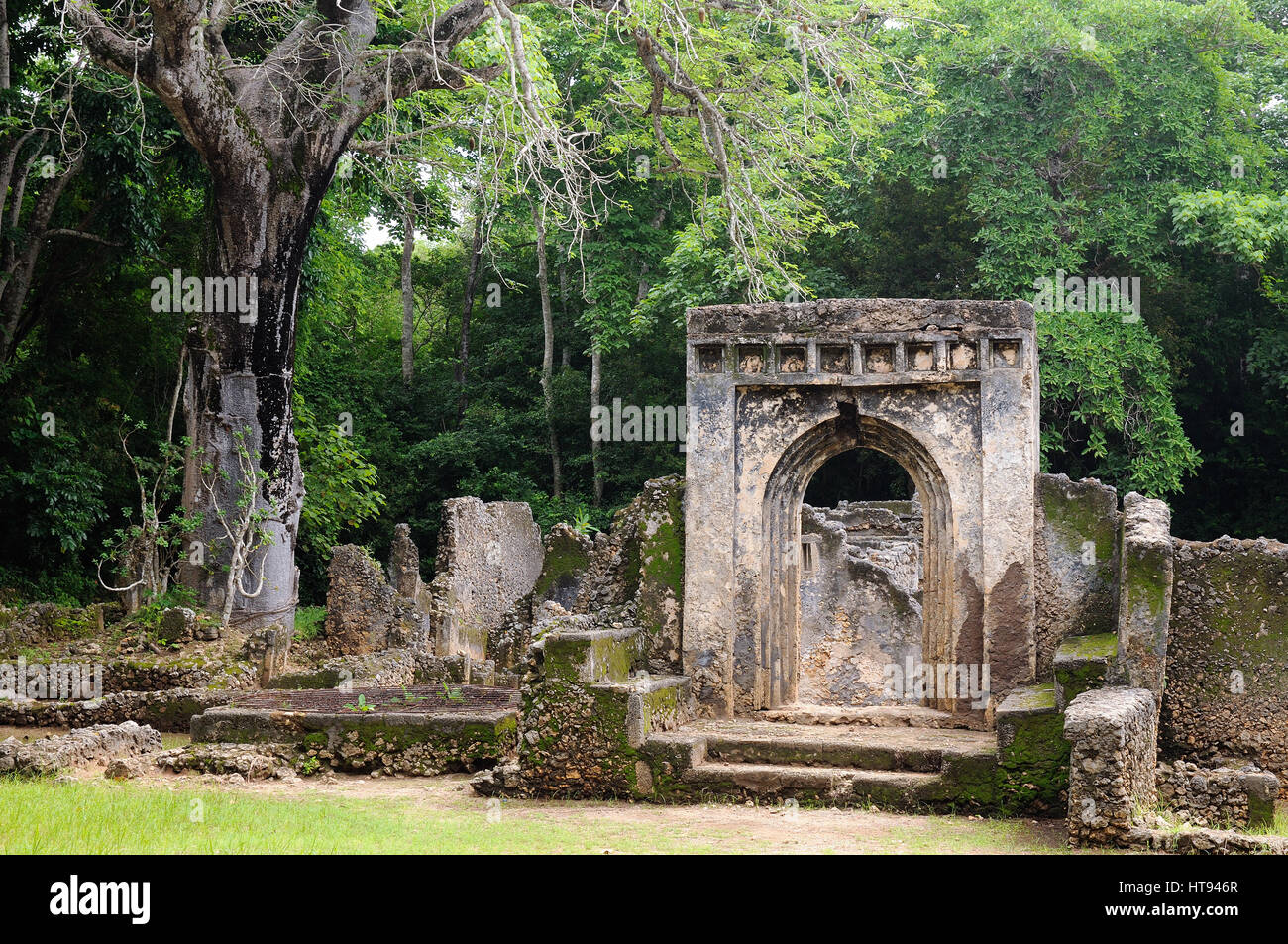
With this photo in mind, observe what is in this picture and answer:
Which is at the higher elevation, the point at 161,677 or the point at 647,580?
the point at 647,580

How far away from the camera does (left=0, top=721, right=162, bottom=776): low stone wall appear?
942cm

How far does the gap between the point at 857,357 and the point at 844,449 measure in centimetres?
82

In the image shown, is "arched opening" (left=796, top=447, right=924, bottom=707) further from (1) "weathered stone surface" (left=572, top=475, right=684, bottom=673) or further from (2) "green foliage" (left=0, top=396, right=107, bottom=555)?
(2) "green foliage" (left=0, top=396, right=107, bottom=555)

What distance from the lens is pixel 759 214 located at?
1845cm

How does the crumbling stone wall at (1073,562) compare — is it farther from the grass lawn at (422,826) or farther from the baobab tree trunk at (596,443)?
the baobab tree trunk at (596,443)

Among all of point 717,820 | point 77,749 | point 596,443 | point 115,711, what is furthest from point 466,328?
point 717,820

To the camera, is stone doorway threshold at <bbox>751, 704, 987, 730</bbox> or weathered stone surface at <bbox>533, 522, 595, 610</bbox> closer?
stone doorway threshold at <bbox>751, 704, 987, 730</bbox>

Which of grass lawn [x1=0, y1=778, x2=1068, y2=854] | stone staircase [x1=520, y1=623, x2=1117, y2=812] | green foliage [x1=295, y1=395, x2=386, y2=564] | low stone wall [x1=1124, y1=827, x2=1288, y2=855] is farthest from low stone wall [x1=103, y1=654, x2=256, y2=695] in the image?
low stone wall [x1=1124, y1=827, x2=1288, y2=855]

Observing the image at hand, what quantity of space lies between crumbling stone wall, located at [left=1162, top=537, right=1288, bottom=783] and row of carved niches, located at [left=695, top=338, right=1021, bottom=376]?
87.9 inches

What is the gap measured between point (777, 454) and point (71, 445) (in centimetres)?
1456

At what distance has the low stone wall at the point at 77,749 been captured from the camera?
9422 mm

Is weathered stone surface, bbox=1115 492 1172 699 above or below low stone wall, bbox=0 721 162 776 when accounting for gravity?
above

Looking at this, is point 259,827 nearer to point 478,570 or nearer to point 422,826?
point 422,826
